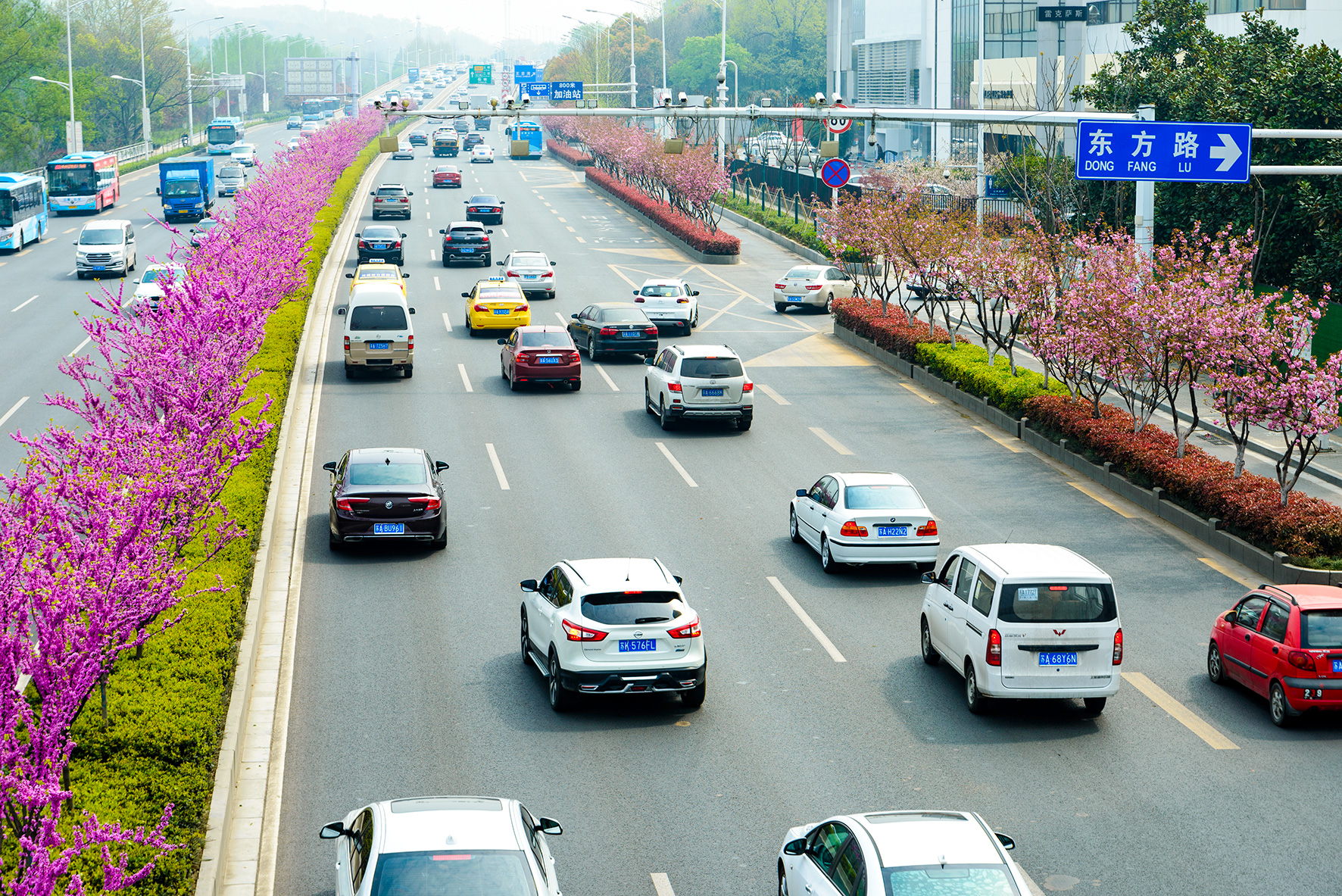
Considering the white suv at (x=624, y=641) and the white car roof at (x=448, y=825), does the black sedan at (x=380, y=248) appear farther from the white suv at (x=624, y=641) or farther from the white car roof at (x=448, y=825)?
the white car roof at (x=448, y=825)

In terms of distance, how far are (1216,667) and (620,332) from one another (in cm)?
2323

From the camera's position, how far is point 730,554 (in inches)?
872

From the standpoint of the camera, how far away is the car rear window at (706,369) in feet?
99.3

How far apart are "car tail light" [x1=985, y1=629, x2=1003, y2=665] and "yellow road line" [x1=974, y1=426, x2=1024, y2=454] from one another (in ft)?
47.4

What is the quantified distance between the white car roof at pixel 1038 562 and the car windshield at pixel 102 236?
156ft

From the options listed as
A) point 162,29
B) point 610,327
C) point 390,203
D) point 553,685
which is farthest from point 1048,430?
point 162,29

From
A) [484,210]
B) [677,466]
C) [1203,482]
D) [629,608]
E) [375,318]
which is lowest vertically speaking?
[677,466]

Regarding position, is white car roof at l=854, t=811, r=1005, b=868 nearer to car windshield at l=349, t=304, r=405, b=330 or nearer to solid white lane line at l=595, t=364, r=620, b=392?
solid white lane line at l=595, t=364, r=620, b=392

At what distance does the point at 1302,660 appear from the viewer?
15469mm

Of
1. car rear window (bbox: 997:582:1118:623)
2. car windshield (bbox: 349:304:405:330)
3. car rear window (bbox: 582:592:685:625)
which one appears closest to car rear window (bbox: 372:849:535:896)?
car rear window (bbox: 582:592:685:625)

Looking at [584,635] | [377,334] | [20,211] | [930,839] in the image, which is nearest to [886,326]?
[377,334]

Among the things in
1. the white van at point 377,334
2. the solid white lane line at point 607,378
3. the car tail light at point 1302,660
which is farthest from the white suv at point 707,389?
the car tail light at point 1302,660

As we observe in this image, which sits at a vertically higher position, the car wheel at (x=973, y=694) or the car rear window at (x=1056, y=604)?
the car rear window at (x=1056, y=604)

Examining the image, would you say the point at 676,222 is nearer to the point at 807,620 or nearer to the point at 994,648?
the point at 807,620
